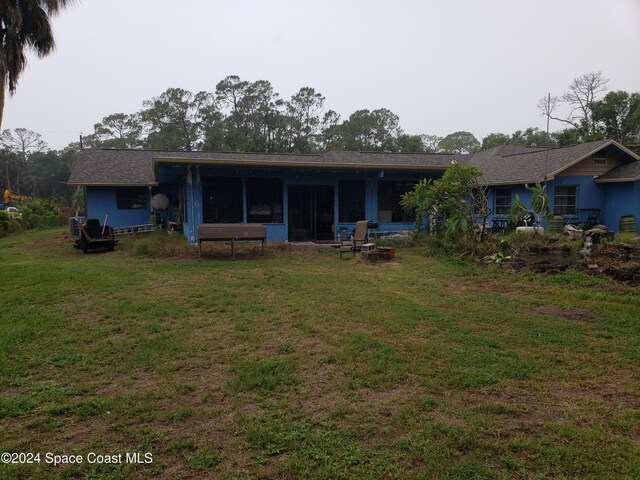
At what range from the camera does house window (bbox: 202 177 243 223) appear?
1402cm

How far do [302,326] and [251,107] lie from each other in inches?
1594

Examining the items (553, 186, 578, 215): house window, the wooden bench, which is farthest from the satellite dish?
(553, 186, 578, 215): house window

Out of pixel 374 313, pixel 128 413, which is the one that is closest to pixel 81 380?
pixel 128 413

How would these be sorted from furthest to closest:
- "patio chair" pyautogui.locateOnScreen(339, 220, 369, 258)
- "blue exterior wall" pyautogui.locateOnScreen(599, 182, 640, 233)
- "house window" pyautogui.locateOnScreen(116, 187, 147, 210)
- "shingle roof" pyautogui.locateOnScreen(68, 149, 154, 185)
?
"house window" pyautogui.locateOnScreen(116, 187, 147, 210) → "shingle roof" pyautogui.locateOnScreen(68, 149, 154, 185) → "blue exterior wall" pyautogui.locateOnScreen(599, 182, 640, 233) → "patio chair" pyautogui.locateOnScreen(339, 220, 369, 258)

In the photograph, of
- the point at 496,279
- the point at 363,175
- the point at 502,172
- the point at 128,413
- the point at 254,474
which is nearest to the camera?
the point at 254,474

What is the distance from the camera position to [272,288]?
7273mm

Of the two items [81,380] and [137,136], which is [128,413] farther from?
[137,136]

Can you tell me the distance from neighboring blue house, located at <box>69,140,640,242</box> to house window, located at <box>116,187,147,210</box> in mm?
39

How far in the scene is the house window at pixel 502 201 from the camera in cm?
1631

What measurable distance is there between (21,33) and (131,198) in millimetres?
7013

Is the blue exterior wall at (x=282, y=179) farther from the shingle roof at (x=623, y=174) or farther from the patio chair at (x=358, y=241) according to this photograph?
the shingle roof at (x=623, y=174)

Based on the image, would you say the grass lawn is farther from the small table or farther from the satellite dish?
the satellite dish

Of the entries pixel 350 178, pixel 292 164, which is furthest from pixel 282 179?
pixel 350 178

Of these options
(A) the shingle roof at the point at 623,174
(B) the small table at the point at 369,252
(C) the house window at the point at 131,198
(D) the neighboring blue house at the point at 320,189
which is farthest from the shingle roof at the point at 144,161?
(A) the shingle roof at the point at 623,174
